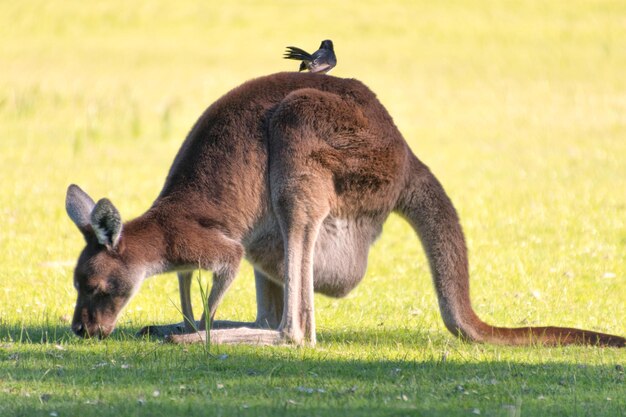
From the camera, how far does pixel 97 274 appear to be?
231 inches

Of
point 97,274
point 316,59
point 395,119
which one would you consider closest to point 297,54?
point 316,59

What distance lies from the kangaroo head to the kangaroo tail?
1.67 metres

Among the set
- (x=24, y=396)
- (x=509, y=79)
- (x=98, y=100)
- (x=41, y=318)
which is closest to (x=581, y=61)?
(x=509, y=79)

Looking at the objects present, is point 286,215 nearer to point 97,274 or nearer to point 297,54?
point 97,274

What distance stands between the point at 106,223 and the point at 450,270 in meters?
1.98

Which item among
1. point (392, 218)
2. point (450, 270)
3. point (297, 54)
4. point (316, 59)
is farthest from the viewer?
point (392, 218)

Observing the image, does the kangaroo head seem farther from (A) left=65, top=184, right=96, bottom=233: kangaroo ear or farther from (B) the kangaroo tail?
(B) the kangaroo tail

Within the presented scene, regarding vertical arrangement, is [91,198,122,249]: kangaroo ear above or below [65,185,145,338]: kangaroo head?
above

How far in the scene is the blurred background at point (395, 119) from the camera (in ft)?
29.5

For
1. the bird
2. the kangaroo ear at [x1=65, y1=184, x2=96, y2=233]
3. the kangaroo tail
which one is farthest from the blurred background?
the bird

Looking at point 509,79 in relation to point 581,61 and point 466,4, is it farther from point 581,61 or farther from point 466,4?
point 466,4

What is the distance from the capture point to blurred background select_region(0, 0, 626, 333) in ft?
29.5

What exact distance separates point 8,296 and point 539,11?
3232 cm

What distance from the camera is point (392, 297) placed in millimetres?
8469
